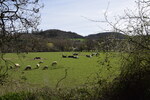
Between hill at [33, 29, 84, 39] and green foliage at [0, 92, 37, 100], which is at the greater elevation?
hill at [33, 29, 84, 39]

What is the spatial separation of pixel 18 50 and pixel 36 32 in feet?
4.14

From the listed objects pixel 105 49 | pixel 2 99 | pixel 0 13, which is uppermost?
pixel 0 13

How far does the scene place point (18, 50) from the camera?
7.58 meters

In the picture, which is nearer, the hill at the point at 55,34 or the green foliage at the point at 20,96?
the green foliage at the point at 20,96

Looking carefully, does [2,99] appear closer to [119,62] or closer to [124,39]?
[119,62]

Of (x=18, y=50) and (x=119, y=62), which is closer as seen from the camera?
(x=119, y=62)

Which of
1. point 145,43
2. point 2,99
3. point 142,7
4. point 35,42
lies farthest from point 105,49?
point 2,99

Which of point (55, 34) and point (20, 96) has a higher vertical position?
point (55, 34)

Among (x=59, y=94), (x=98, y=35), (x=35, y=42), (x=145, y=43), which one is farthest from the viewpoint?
(x=35, y=42)

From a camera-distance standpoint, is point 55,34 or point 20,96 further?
point 55,34

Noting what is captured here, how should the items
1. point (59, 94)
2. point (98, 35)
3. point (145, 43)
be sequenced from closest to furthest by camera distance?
point (145, 43) → point (59, 94) → point (98, 35)

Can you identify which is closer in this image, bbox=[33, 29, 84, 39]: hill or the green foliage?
the green foliage

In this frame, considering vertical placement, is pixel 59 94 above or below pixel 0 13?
below

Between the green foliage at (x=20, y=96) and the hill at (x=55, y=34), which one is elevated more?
the hill at (x=55, y=34)
